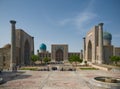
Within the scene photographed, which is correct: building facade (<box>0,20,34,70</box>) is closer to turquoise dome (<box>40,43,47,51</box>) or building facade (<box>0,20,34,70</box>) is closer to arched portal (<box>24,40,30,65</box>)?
arched portal (<box>24,40,30,65</box>)

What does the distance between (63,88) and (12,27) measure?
942 inches

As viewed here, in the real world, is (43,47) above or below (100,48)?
above

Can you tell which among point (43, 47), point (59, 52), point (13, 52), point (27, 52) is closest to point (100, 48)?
point (13, 52)

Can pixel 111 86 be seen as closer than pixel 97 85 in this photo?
Yes

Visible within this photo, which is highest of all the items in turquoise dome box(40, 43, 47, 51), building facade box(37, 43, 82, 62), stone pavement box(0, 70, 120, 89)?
turquoise dome box(40, 43, 47, 51)

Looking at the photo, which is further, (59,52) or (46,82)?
(59,52)

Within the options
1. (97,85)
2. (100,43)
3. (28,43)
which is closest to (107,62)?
(100,43)

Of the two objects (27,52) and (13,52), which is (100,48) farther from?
(27,52)

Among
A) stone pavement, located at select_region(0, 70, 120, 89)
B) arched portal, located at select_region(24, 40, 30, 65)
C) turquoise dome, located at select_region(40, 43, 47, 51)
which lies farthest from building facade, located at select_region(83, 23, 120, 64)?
turquoise dome, located at select_region(40, 43, 47, 51)

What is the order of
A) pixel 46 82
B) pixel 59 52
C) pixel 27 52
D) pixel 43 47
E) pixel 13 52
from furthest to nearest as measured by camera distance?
pixel 43 47, pixel 59 52, pixel 27 52, pixel 13 52, pixel 46 82

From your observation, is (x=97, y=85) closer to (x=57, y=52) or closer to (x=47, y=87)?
(x=47, y=87)

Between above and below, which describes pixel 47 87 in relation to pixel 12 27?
below

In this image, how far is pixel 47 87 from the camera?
42.6 feet

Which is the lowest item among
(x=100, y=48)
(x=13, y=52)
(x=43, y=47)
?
(x=13, y=52)
